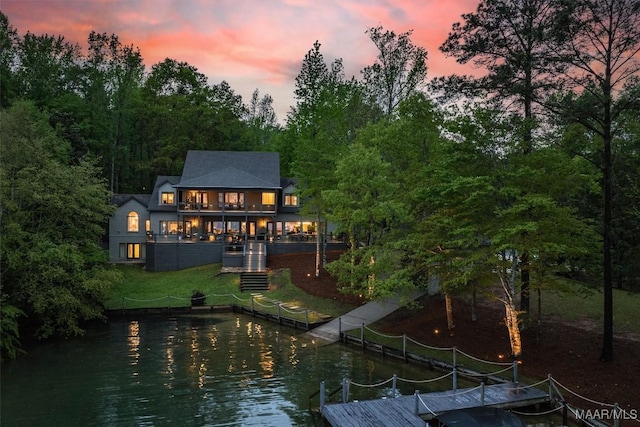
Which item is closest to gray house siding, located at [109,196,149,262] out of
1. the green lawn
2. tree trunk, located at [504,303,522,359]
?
the green lawn

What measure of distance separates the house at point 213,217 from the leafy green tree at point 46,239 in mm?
14530

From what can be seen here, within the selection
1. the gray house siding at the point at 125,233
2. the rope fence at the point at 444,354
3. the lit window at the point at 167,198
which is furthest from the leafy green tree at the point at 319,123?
the gray house siding at the point at 125,233

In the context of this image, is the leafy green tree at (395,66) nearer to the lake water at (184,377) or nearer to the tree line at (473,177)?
the tree line at (473,177)

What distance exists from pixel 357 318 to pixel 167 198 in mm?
29002

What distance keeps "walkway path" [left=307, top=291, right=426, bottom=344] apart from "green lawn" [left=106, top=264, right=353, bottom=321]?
4.48ft

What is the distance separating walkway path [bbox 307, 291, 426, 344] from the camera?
27156 millimetres

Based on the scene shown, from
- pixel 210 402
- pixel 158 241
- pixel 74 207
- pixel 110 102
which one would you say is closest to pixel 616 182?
pixel 210 402

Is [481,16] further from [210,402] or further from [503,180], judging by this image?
[210,402]

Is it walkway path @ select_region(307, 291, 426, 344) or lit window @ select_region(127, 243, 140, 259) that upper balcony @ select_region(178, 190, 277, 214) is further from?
walkway path @ select_region(307, 291, 426, 344)

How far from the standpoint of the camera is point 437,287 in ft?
102

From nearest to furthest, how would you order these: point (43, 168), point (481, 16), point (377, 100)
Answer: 1. point (481, 16)
2. point (43, 168)
3. point (377, 100)

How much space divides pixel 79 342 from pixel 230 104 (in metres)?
49.0

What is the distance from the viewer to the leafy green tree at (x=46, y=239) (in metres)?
25.3

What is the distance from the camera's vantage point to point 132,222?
49.4 meters
